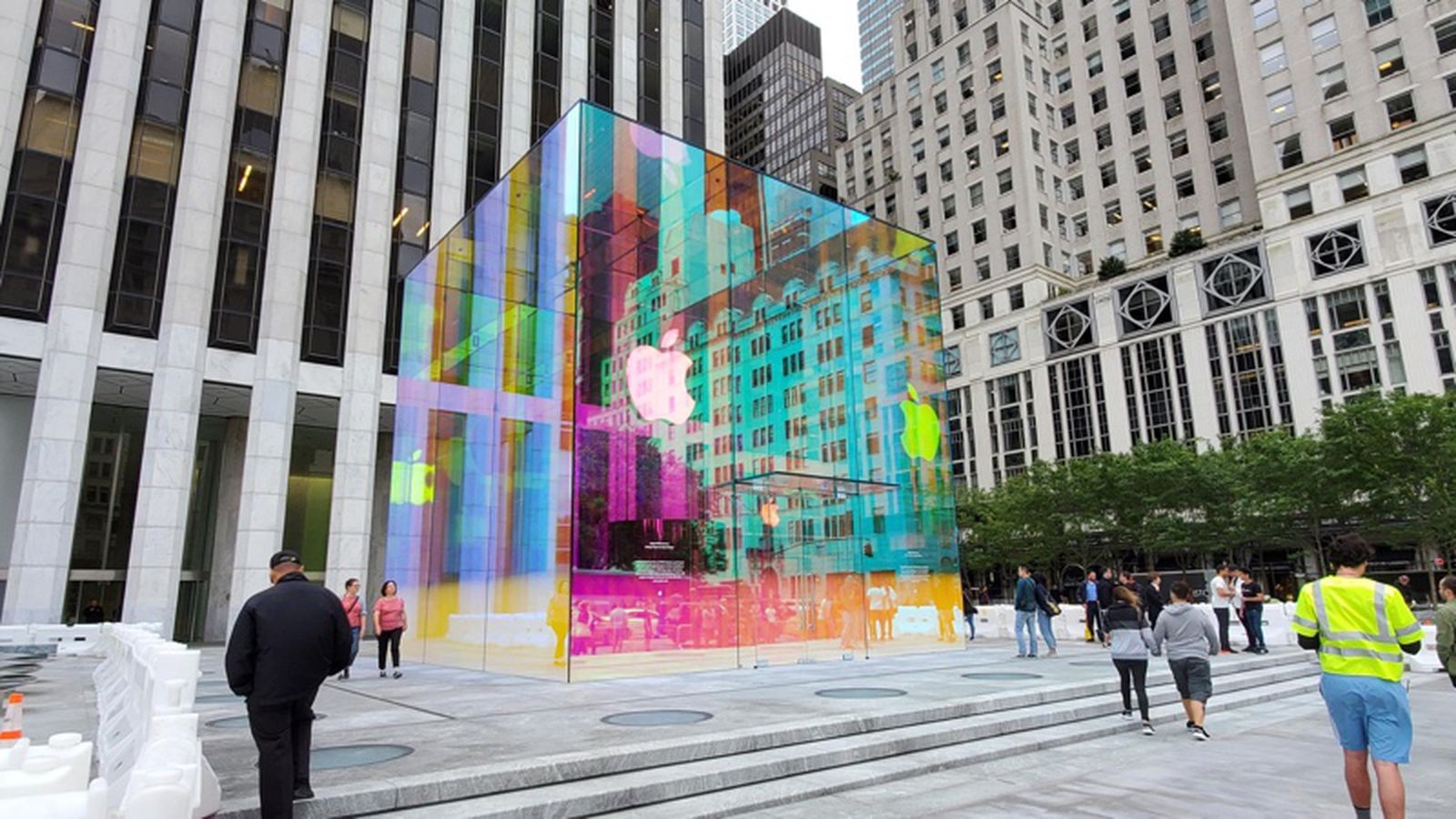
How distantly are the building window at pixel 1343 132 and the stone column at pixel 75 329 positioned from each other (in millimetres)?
63432

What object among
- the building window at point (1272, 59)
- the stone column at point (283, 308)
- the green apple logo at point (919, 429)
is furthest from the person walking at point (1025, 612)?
the building window at point (1272, 59)

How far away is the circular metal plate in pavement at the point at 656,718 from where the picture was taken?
9.19 meters

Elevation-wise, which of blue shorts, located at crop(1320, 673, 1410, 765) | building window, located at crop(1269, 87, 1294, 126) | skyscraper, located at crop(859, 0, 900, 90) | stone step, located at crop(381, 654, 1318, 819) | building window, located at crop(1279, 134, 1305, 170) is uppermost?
skyscraper, located at crop(859, 0, 900, 90)

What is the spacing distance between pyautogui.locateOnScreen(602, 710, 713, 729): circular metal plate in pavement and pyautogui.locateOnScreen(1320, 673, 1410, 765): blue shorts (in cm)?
597

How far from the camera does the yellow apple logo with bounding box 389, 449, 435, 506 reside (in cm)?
1946

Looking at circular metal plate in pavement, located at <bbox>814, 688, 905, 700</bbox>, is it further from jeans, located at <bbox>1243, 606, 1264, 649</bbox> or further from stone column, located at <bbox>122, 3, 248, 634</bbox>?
stone column, located at <bbox>122, 3, 248, 634</bbox>

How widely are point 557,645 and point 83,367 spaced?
1960cm

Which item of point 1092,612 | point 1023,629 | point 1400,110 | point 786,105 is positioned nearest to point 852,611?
point 1023,629

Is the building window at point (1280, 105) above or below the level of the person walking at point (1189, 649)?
above

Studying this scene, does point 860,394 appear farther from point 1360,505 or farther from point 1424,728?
point 1360,505

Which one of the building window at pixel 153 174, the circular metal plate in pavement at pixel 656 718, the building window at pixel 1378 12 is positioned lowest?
the circular metal plate in pavement at pixel 656 718

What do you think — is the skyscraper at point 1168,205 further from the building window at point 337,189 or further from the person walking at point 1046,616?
the building window at point 337,189

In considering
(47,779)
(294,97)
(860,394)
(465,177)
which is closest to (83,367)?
(294,97)

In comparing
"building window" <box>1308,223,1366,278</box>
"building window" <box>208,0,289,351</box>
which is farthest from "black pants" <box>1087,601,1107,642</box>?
"building window" <box>1308,223,1366,278</box>
